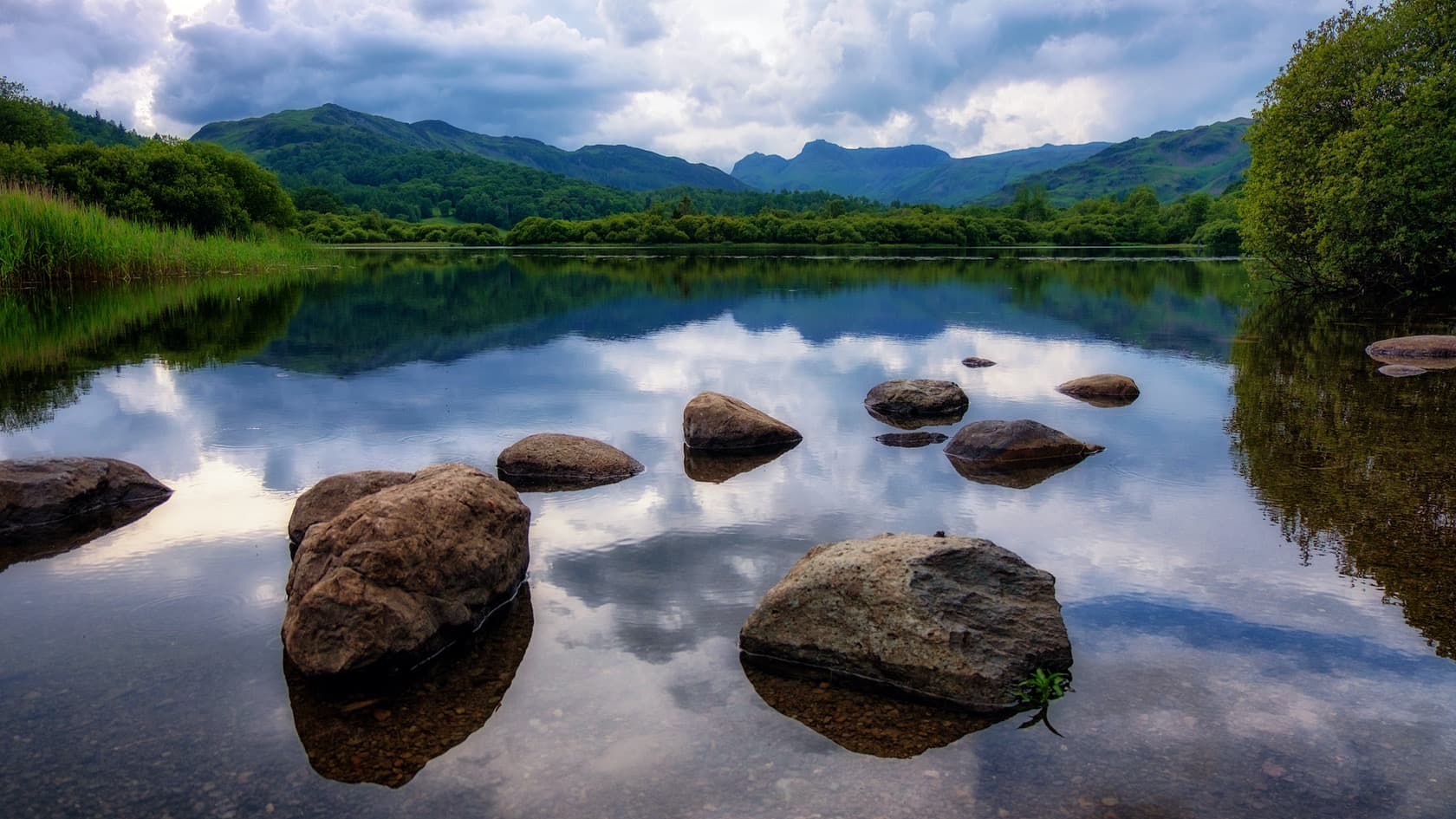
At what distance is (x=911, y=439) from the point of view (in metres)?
13.9

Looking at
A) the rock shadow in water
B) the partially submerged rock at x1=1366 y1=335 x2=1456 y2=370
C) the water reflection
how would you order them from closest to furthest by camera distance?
the rock shadow in water, the water reflection, the partially submerged rock at x1=1366 y1=335 x2=1456 y2=370

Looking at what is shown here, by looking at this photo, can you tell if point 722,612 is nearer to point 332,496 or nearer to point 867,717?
point 867,717

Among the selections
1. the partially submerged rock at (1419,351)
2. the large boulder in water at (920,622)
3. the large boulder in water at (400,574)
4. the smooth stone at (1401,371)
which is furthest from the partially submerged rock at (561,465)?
the partially submerged rock at (1419,351)

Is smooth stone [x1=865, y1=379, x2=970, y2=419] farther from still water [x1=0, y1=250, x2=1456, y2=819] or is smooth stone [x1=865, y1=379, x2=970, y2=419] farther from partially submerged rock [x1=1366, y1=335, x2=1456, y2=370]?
partially submerged rock [x1=1366, y1=335, x2=1456, y2=370]

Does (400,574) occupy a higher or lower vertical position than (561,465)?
higher

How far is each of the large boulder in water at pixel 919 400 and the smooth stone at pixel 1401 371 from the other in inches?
406

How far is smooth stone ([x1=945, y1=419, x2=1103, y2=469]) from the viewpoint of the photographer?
494 inches

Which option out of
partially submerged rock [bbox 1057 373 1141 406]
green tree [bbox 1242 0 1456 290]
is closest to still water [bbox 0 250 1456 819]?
partially submerged rock [bbox 1057 373 1141 406]

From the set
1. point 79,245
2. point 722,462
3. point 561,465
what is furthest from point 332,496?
point 79,245

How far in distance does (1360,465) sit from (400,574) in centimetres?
1217

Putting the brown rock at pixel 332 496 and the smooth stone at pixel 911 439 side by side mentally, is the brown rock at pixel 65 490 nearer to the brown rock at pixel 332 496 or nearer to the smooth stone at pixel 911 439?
the brown rock at pixel 332 496

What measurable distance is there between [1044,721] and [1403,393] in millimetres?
15892

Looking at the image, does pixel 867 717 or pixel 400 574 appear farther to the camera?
pixel 400 574

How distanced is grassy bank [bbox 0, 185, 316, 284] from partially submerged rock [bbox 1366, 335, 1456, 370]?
139ft
